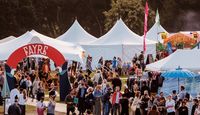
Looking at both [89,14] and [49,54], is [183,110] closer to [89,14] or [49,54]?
[49,54]

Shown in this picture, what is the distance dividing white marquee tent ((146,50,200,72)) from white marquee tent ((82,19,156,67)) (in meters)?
20.5

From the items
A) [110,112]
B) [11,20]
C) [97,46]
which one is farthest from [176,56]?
[11,20]

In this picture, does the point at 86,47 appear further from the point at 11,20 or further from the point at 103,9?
the point at 103,9

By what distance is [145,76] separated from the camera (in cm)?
3431

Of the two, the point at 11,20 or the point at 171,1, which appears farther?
the point at 171,1

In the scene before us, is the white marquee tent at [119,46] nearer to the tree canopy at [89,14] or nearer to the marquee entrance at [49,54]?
the marquee entrance at [49,54]

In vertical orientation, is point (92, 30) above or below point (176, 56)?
above

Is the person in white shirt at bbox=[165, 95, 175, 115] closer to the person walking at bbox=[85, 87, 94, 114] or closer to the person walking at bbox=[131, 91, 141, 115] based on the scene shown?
the person walking at bbox=[131, 91, 141, 115]

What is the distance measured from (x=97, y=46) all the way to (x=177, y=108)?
Result: 86.3 feet

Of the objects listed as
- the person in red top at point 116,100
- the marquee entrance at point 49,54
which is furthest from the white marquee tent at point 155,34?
the person in red top at point 116,100

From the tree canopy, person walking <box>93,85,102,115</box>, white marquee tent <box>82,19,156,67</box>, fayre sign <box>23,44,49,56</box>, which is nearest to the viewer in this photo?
person walking <box>93,85,102,115</box>

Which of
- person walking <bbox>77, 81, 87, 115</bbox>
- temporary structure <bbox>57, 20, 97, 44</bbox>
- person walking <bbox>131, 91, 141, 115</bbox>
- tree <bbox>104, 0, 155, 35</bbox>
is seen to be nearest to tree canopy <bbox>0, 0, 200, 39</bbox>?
tree <bbox>104, 0, 155, 35</bbox>

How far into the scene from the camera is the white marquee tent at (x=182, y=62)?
29.1 m

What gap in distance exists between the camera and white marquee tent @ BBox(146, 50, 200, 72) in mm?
29125
